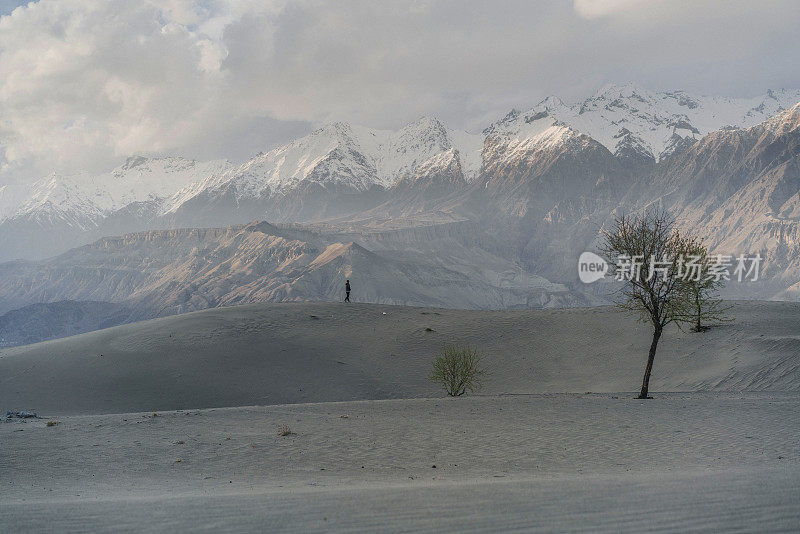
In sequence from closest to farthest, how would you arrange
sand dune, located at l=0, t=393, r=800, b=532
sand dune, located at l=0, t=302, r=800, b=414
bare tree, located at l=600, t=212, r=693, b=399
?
sand dune, located at l=0, t=393, r=800, b=532, bare tree, located at l=600, t=212, r=693, b=399, sand dune, located at l=0, t=302, r=800, b=414

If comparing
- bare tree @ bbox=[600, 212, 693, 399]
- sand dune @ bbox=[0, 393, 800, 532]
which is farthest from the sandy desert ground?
bare tree @ bbox=[600, 212, 693, 399]

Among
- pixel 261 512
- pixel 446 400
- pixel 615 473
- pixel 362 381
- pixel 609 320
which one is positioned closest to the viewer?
pixel 261 512

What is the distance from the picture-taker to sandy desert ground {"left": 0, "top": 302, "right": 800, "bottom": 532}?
750 centimetres

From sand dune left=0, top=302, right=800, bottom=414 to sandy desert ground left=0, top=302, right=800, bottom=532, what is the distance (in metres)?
0.15

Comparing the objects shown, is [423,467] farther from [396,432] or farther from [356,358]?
[356,358]

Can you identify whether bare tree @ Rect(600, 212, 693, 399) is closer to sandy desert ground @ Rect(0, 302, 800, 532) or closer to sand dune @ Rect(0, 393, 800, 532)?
sand dune @ Rect(0, 393, 800, 532)

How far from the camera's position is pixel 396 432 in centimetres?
1518

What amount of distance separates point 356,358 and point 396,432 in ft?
59.3

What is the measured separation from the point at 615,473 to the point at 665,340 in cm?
2387

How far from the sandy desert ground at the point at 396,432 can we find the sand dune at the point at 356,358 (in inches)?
5.8

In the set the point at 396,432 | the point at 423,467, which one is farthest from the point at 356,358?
the point at 423,467

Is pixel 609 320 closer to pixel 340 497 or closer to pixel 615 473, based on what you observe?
pixel 615 473

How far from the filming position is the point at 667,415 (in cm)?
1661

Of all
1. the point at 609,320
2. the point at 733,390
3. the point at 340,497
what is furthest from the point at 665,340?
the point at 340,497
